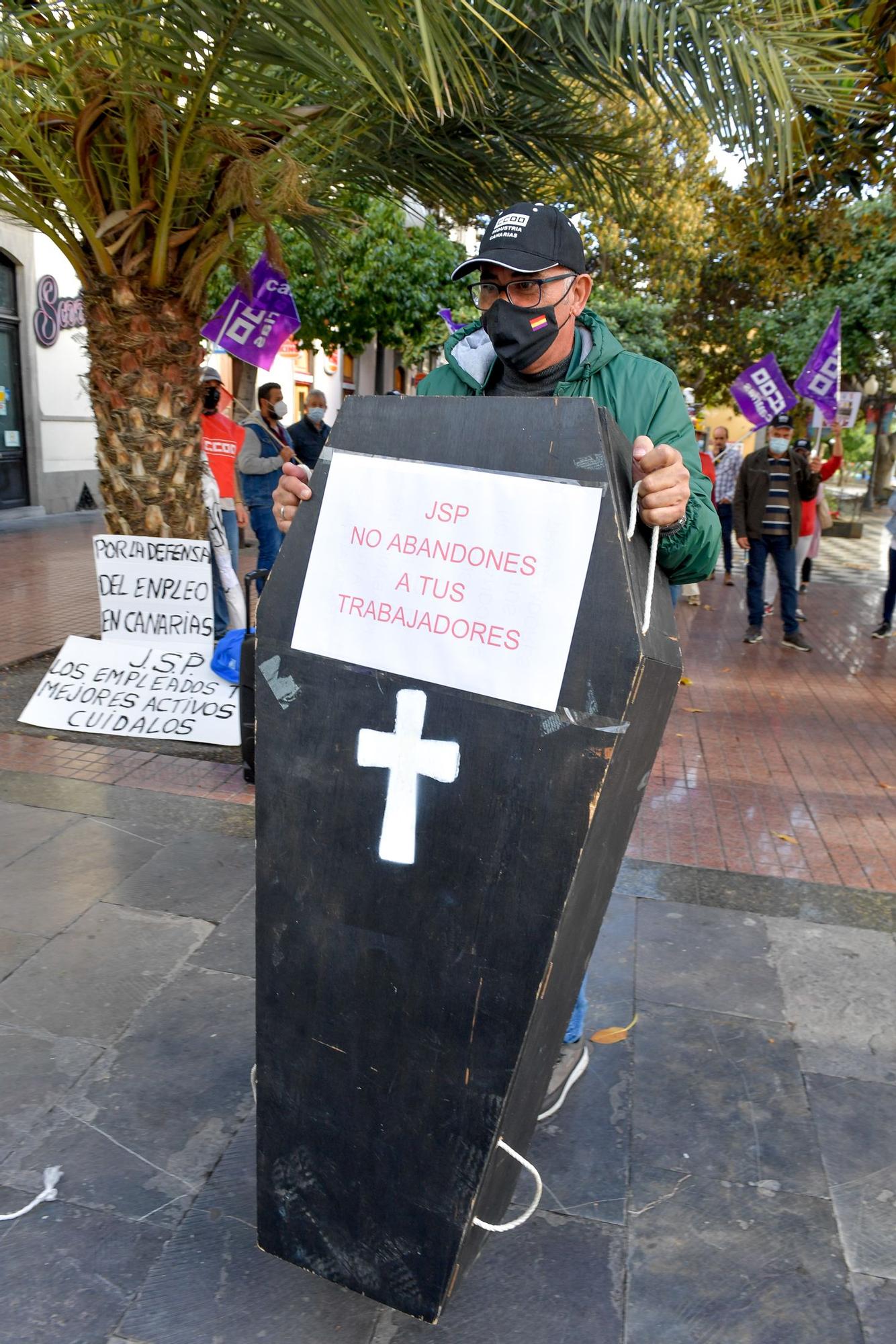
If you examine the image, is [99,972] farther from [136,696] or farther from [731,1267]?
[136,696]

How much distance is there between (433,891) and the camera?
1.83m

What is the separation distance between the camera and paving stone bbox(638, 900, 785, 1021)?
3.31 metres

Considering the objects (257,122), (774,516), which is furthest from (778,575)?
(257,122)

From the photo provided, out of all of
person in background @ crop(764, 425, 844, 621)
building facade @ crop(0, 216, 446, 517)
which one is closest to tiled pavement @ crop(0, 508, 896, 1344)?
person in background @ crop(764, 425, 844, 621)

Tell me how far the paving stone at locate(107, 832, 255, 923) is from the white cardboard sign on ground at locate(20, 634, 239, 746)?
1.39 m

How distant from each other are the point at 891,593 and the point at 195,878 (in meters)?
7.91

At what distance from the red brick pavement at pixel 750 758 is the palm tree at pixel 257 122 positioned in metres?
1.83

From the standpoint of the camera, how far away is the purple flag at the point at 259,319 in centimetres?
732

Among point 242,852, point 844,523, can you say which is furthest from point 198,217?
point 844,523

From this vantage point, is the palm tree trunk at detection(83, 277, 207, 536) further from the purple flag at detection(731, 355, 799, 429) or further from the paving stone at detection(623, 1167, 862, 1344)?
the purple flag at detection(731, 355, 799, 429)

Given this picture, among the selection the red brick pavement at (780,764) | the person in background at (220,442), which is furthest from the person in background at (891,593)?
the person in background at (220,442)

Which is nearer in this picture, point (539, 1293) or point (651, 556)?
point (651, 556)

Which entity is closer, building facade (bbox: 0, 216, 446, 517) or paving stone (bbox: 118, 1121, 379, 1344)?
paving stone (bbox: 118, 1121, 379, 1344)

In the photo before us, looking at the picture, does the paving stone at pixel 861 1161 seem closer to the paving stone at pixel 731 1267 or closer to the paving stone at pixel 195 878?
the paving stone at pixel 731 1267
